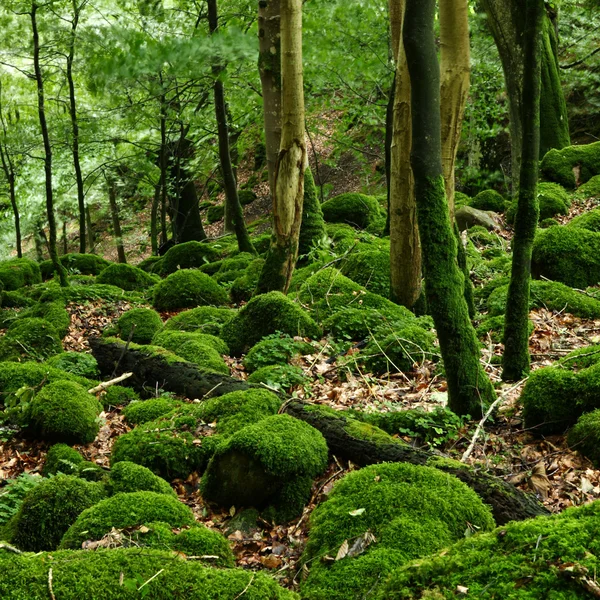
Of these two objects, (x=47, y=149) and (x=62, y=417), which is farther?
(x=47, y=149)

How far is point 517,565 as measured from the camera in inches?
81.8

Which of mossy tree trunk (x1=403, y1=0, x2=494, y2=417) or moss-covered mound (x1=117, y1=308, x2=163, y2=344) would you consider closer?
mossy tree trunk (x1=403, y1=0, x2=494, y2=417)

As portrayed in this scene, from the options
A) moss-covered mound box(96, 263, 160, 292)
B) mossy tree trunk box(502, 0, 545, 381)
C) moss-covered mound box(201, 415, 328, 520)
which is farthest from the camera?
moss-covered mound box(96, 263, 160, 292)

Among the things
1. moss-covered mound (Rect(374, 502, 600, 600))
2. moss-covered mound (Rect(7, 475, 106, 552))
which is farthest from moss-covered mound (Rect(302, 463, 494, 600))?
moss-covered mound (Rect(7, 475, 106, 552))

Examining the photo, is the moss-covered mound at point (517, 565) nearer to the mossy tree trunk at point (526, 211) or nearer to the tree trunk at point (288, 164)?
the mossy tree trunk at point (526, 211)

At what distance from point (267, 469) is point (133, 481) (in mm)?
946

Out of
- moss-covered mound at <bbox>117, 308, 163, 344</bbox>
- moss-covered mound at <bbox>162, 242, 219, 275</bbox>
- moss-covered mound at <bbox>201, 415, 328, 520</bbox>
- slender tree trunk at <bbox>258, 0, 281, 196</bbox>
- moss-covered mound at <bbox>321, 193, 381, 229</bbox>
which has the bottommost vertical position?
moss-covered mound at <bbox>201, 415, 328, 520</bbox>

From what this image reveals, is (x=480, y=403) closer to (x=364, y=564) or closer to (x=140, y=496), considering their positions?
(x=364, y=564)

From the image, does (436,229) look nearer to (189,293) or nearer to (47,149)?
(189,293)

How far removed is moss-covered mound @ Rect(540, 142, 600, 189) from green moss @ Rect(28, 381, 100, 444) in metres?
11.8

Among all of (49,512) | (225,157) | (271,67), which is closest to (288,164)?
(271,67)

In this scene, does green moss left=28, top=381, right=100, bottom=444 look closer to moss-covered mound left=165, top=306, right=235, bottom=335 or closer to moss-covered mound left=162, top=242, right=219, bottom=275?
moss-covered mound left=165, top=306, right=235, bottom=335

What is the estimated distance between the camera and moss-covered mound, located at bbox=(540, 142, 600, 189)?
13758 millimetres

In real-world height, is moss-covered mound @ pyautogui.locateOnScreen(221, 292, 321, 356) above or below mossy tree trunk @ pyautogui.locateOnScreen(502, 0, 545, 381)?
below
